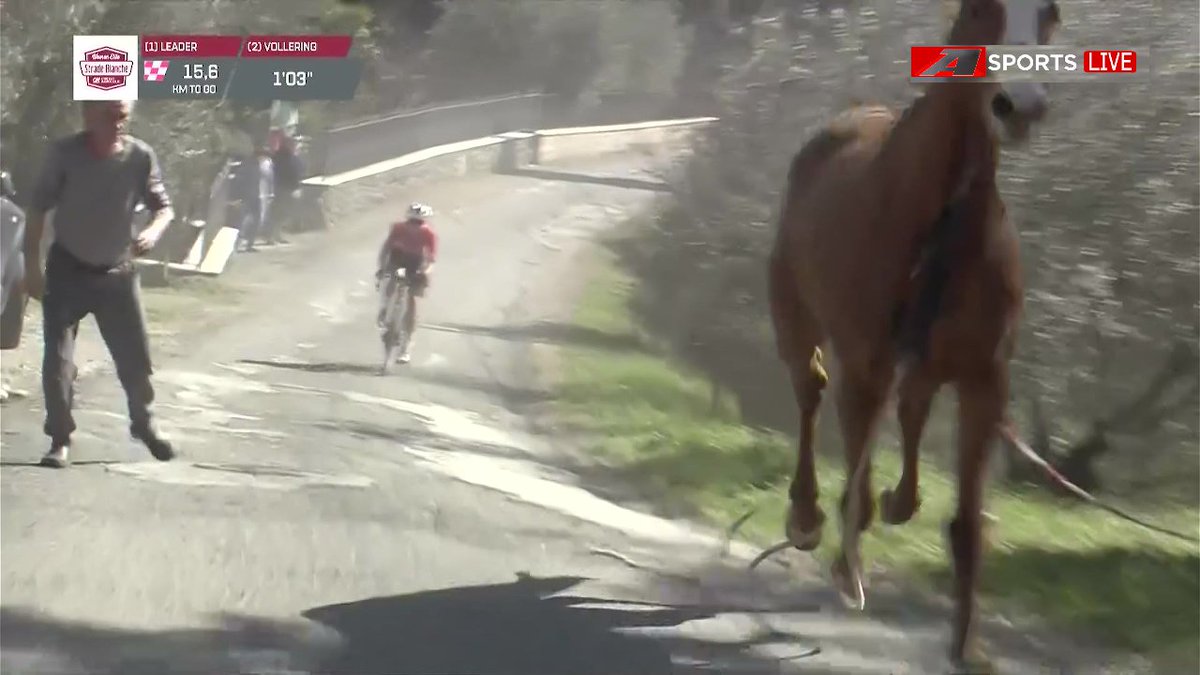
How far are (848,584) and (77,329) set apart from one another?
4.14ft

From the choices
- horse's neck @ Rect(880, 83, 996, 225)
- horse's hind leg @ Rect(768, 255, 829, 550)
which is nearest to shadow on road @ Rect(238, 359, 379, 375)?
horse's hind leg @ Rect(768, 255, 829, 550)

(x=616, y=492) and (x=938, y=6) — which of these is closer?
(x=938, y=6)

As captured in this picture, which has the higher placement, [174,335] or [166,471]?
[174,335]

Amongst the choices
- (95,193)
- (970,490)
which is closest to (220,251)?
(95,193)

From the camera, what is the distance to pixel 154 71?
6.25 feet

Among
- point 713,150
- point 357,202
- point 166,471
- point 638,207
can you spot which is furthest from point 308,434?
point 713,150

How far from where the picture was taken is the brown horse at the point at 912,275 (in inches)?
59.9

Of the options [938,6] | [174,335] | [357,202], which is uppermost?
[938,6]

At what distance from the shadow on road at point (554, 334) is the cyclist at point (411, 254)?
6cm

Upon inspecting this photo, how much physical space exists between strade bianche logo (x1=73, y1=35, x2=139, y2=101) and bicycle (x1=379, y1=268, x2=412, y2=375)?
49 cm

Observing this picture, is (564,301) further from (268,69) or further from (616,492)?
(268,69)

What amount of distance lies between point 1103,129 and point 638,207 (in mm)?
724

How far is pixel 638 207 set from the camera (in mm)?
1960

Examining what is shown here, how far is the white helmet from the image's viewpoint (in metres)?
1.93
